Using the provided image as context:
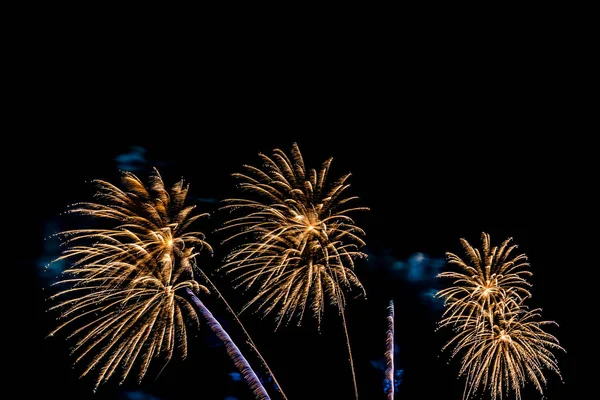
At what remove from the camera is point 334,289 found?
41.8 ft

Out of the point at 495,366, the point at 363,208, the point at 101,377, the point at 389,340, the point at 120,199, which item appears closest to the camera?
the point at 101,377

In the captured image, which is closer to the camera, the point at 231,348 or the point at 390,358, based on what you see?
the point at 231,348

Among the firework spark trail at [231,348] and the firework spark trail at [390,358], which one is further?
the firework spark trail at [390,358]

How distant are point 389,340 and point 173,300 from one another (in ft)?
31.1

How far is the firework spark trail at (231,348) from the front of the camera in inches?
567

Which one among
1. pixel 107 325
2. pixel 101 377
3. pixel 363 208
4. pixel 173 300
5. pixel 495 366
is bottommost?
pixel 101 377

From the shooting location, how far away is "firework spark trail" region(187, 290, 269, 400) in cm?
1440

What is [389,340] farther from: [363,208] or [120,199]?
[120,199]

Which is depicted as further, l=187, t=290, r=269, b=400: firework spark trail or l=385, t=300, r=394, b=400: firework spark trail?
l=385, t=300, r=394, b=400: firework spark trail

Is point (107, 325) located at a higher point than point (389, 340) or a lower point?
lower

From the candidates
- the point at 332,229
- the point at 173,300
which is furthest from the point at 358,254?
the point at 173,300

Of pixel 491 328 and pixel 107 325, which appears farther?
pixel 491 328

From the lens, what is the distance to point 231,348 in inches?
583

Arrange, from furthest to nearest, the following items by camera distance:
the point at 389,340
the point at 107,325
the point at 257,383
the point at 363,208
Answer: the point at 389,340 → the point at 257,383 → the point at 363,208 → the point at 107,325
